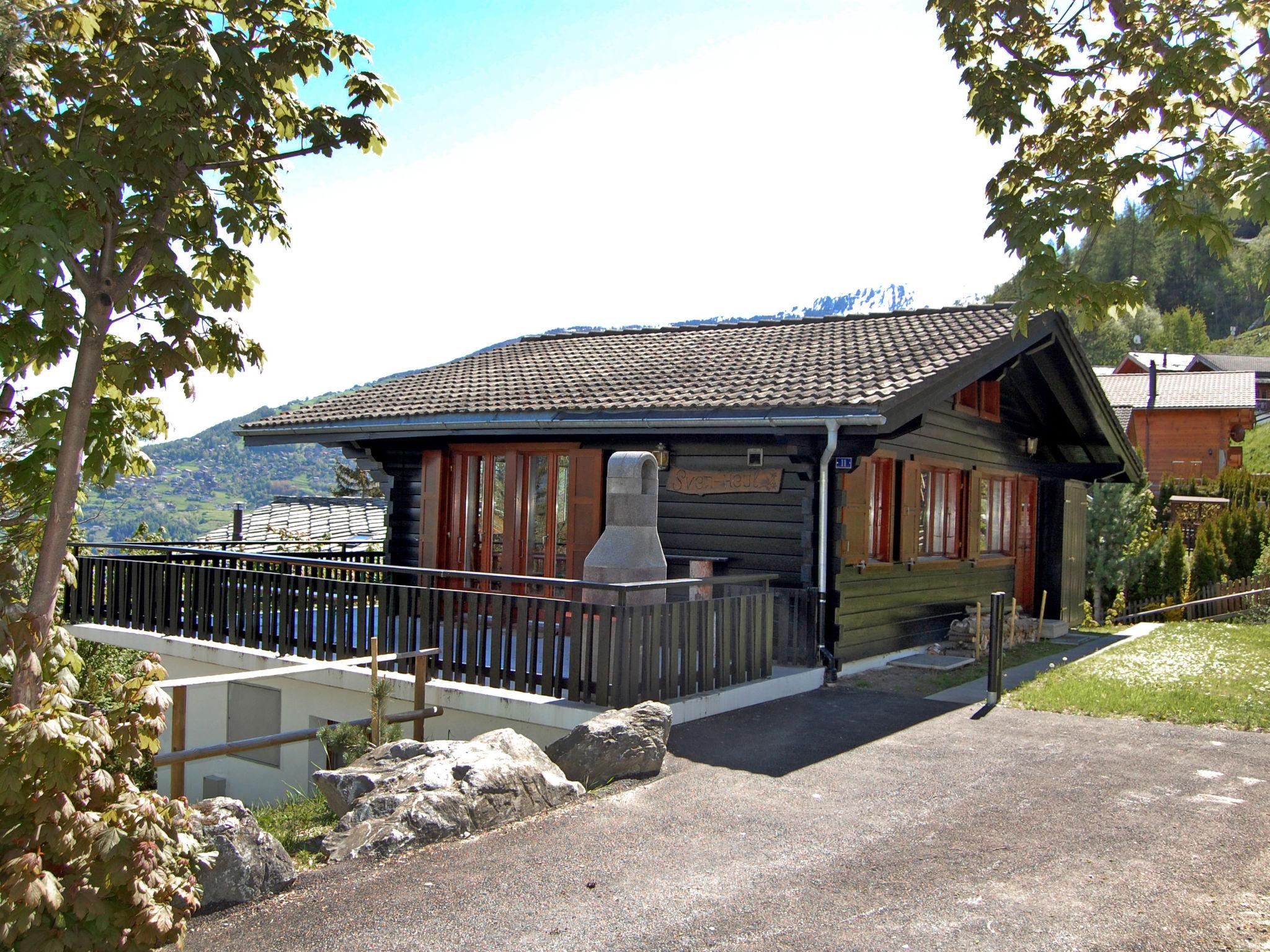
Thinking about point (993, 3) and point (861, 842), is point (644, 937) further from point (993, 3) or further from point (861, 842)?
point (993, 3)

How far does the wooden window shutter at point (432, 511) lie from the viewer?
12906mm

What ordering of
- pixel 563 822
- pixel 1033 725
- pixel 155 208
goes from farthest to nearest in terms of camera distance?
pixel 1033 725 → pixel 563 822 → pixel 155 208

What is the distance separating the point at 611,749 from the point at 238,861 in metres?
2.55

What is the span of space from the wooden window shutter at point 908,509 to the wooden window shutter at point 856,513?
97 centimetres

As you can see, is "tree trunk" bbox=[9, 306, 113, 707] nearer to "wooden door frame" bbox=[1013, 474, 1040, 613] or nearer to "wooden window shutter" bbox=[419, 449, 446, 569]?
"wooden window shutter" bbox=[419, 449, 446, 569]

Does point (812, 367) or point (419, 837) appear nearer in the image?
point (419, 837)

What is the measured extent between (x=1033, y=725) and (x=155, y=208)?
748 cm

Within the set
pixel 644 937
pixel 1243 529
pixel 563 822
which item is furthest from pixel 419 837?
pixel 1243 529

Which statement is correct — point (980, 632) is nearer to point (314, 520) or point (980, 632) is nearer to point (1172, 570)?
point (1172, 570)

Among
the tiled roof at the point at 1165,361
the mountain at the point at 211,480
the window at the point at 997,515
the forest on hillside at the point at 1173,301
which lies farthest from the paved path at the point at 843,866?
the mountain at the point at 211,480

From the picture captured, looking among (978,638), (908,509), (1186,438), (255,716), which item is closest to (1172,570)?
(978,638)

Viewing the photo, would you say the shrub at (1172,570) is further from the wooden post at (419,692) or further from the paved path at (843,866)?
the wooden post at (419,692)

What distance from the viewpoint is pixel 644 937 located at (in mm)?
4312

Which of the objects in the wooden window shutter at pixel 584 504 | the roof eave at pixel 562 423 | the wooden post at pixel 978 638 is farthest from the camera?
the wooden post at pixel 978 638
